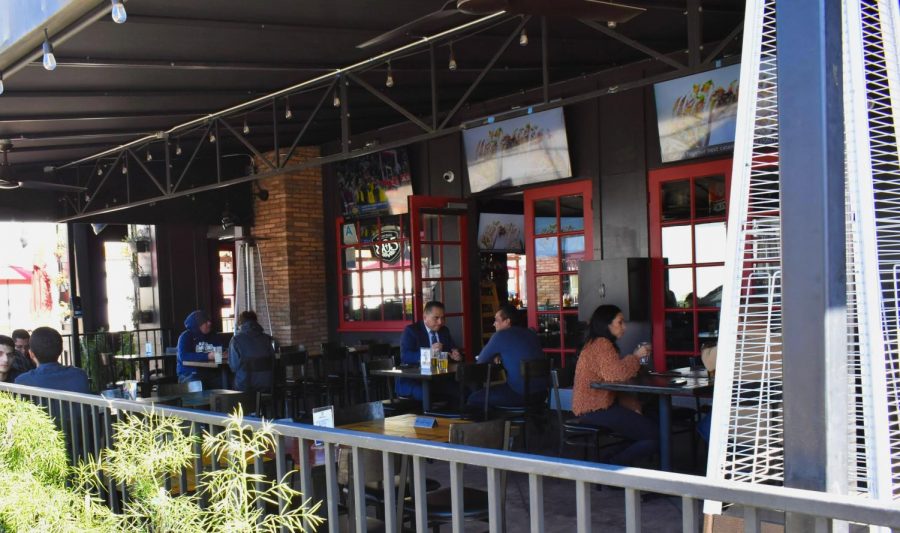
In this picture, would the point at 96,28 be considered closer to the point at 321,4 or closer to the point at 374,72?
the point at 321,4

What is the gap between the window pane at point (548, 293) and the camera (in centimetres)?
932

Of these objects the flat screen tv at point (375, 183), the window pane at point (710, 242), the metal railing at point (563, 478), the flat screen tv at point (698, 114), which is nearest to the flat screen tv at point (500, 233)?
the flat screen tv at point (375, 183)

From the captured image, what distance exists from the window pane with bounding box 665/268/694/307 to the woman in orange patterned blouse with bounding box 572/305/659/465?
2.33 metres

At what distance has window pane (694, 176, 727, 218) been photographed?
782cm

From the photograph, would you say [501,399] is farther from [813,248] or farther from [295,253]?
[295,253]

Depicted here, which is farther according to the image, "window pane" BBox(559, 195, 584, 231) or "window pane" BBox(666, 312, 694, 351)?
"window pane" BBox(559, 195, 584, 231)

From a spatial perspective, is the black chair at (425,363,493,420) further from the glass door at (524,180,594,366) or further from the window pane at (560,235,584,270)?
the window pane at (560,235,584,270)

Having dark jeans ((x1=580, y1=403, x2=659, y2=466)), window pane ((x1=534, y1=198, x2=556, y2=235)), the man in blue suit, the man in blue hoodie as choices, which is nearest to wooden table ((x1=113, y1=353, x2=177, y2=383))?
the man in blue hoodie

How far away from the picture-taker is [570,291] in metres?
9.23

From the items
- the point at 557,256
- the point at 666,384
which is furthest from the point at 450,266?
the point at 666,384

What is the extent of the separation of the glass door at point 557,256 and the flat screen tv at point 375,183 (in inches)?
88.9

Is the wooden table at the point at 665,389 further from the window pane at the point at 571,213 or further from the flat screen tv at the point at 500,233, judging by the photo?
the flat screen tv at the point at 500,233

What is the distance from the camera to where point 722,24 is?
23.9ft

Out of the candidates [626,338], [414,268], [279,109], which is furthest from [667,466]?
[279,109]
